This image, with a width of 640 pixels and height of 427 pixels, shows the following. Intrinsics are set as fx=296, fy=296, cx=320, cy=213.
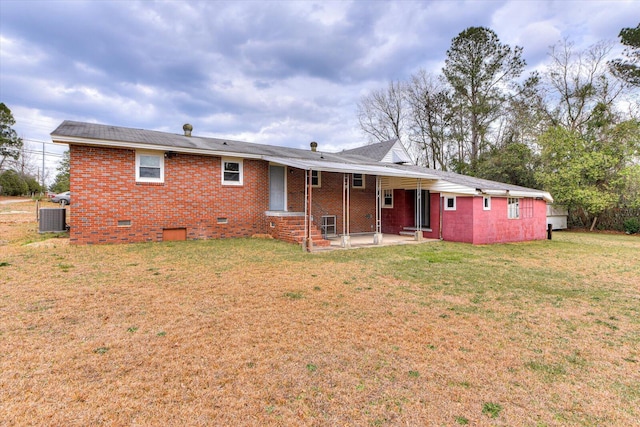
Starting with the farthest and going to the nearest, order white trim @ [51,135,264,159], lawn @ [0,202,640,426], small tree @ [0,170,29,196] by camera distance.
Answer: small tree @ [0,170,29,196], white trim @ [51,135,264,159], lawn @ [0,202,640,426]

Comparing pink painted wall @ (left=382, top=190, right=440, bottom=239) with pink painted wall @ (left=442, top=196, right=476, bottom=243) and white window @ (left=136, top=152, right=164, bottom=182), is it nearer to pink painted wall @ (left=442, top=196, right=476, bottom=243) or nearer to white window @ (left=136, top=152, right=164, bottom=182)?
pink painted wall @ (left=442, top=196, right=476, bottom=243)

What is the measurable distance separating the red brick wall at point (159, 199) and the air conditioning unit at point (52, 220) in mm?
3084

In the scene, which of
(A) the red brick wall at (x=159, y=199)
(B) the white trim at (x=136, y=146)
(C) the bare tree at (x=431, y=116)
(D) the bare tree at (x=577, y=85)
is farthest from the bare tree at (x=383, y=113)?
(B) the white trim at (x=136, y=146)

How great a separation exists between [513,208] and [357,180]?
7.11 m

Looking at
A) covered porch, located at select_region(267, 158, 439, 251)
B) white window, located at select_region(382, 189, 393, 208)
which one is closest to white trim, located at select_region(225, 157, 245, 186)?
covered porch, located at select_region(267, 158, 439, 251)

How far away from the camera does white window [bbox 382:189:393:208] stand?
1495 cm

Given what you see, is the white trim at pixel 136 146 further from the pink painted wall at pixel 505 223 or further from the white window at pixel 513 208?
the white window at pixel 513 208

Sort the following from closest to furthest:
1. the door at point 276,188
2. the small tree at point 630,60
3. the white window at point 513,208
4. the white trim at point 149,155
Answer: the white trim at point 149,155
the door at point 276,188
the white window at point 513,208
the small tree at point 630,60

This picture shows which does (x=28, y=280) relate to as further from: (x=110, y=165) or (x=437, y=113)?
(x=437, y=113)

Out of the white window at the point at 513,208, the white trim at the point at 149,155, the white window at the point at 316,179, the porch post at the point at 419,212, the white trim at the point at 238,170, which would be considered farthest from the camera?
the white window at the point at 513,208

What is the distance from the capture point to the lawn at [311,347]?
2166 millimetres

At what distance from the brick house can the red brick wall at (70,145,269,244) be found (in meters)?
0.03

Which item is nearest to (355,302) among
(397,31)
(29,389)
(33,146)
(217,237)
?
(29,389)

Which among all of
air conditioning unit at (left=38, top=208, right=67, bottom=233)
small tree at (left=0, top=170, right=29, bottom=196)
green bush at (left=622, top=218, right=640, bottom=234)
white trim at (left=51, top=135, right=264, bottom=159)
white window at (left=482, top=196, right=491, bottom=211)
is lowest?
green bush at (left=622, top=218, right=640, bottom=234)
